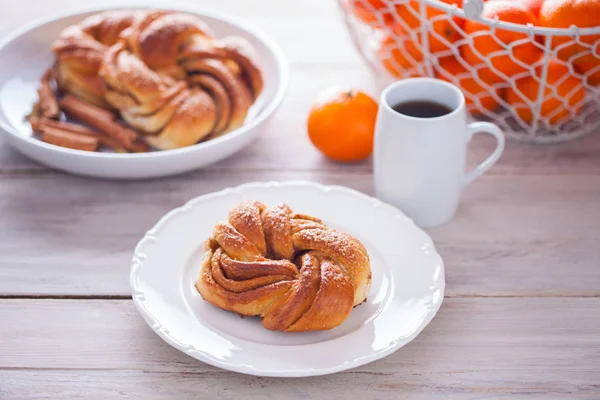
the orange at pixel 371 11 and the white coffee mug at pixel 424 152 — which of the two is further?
the orange at pixel 371 11

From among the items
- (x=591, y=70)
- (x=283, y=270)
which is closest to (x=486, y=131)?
(x=591, y=70)

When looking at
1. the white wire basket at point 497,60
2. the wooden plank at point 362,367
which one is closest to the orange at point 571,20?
the white wire basket at point 497,60

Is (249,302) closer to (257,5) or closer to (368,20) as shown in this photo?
(368,20)

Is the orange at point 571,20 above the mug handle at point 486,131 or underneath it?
above

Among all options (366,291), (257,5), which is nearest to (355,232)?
(366,291)

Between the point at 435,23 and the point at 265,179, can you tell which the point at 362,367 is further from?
the point at 435,23

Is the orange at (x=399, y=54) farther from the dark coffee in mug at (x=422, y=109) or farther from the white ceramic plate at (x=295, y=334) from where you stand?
the white ceramic plate at (x=295, y=334)
